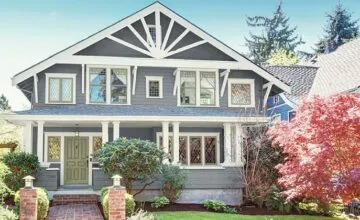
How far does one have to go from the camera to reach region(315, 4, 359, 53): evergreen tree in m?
44.9

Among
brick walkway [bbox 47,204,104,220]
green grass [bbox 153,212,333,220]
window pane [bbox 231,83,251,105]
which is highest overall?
window pane [bbox 231,83,251,105]

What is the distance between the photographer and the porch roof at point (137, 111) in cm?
1866

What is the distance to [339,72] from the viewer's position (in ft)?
83.3

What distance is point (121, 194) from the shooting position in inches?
502

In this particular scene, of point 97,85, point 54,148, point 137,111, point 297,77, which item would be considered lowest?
point 54,148

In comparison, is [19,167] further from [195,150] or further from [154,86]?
[195,150]

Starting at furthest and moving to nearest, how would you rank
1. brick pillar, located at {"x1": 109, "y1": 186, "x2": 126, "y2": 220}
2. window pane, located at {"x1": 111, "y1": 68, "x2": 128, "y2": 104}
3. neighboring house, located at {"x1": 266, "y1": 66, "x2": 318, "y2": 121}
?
neighboring house, located at {"x1": 266, "y1": 66, "x2": 318, "y2": 121}
window pane, located at {"x1": 111, "y1": 68, "x2": 128, "y2": 104}
brick pillar, located at {"x1": 109, "y1": 186, "x2": 126, "y2": 220}

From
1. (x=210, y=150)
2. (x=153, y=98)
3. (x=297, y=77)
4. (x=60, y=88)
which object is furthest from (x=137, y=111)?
(x=297, y=77)

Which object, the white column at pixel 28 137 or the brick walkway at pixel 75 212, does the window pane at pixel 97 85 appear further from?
the brick walkway at pixel 75 212

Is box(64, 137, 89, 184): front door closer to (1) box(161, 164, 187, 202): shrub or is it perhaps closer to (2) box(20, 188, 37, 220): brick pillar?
(1) box(161, 164, 187, 202): shrub

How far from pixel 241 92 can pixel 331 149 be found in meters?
8.69

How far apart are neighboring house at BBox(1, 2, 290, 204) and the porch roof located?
0.04 metres

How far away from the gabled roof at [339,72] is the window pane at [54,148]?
13747mm

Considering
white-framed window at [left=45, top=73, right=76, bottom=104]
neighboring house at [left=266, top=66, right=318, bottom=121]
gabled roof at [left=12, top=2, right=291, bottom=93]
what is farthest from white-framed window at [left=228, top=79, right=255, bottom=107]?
white-framed window at [left=45, top=73, right=76, bottom=104]
